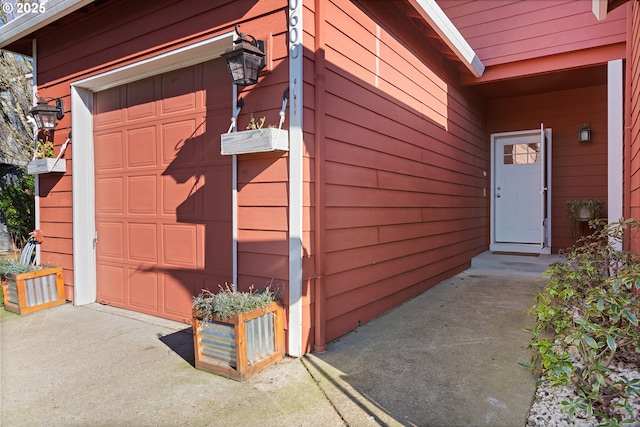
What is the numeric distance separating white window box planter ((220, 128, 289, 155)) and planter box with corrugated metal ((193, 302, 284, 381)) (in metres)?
0.98

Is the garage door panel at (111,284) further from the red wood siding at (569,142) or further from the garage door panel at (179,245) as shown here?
the red wood siding at (569,142)

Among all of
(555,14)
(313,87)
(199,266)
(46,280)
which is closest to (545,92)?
(555,14)

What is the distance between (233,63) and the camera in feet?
8.32

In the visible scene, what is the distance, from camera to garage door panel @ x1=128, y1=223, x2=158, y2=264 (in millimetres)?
3451

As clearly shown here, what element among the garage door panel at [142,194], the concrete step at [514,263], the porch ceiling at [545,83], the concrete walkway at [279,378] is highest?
the porch ceiling at [545,83]

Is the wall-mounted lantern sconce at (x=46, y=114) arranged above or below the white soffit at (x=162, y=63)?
below

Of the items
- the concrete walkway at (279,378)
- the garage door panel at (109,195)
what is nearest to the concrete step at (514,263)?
the concrete walkway at (279,378)

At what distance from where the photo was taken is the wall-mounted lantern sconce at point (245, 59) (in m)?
2.46

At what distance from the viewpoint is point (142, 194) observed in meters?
3.53

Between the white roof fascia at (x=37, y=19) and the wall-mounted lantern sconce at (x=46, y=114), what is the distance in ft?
2.26

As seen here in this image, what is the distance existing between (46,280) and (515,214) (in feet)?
21.1

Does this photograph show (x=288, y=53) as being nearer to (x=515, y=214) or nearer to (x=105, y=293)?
(x=105, y=293)

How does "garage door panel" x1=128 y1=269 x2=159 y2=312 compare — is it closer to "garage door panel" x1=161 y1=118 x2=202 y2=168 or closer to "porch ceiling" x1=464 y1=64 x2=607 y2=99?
"garage door panel" x1=161 y1=118 x2=202 y2=168

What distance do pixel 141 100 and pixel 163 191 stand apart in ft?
3.00
